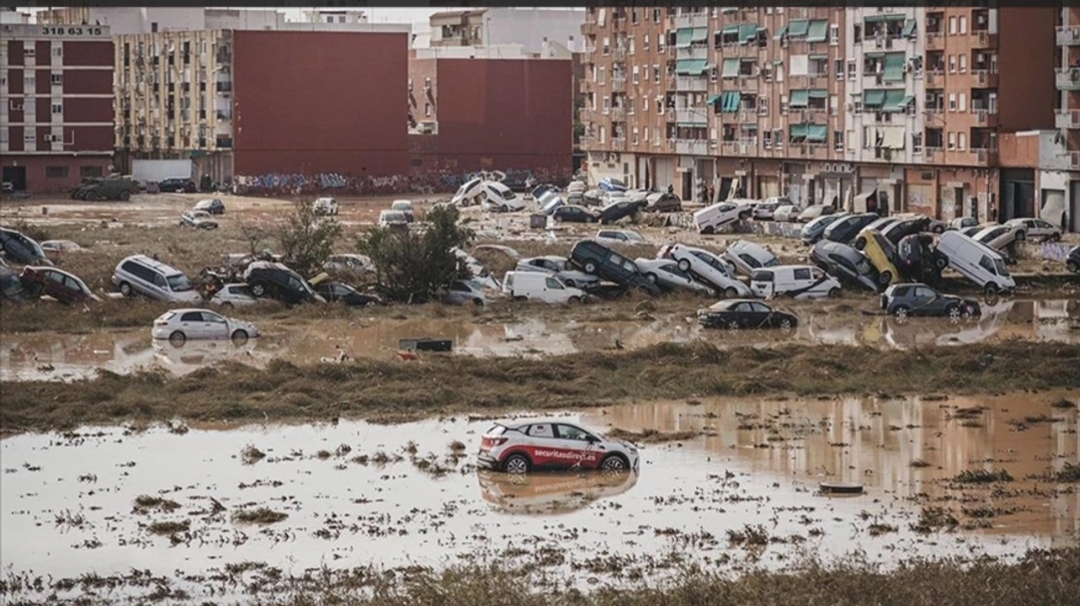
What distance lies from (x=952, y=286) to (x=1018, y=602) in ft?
67.1

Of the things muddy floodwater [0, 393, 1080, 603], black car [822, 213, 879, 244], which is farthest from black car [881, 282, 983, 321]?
muddy floodwater [0, 393, 1080, 603]

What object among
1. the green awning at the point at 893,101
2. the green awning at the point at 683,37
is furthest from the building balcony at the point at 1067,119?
the green awning at the point at 683,37

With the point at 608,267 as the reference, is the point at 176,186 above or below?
above

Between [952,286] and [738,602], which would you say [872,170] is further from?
[738,602]

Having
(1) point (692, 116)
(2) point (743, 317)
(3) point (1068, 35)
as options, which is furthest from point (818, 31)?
(2) point (743, 317)

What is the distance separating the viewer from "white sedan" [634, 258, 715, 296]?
93.2 feet

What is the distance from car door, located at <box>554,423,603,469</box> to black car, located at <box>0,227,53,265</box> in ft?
55.8

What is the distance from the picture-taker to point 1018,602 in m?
9.52

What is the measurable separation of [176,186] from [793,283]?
109ft

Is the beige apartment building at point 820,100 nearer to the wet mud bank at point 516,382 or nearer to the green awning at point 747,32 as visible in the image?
the green awning at point 747,32

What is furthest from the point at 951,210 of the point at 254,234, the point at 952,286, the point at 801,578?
the point at 801,578

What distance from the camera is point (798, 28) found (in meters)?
47.6

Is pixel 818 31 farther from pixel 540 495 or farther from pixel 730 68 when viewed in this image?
pixel 540 495

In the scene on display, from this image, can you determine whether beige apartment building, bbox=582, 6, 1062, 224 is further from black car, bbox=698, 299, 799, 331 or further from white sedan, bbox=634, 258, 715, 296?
black car, bbox=698, 299, 799, 331
